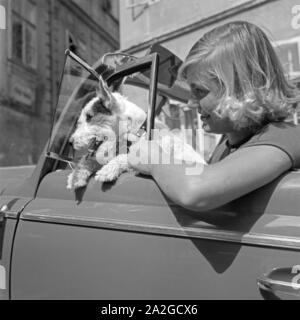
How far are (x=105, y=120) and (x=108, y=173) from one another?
0.60 meters

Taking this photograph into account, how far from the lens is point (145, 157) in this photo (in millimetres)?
1475

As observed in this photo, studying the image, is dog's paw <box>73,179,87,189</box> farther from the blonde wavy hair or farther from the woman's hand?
the blonde wavy hair

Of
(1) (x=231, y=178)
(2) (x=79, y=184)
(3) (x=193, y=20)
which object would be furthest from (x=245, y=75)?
(3) (x=193, y=20)

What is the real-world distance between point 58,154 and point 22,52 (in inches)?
601

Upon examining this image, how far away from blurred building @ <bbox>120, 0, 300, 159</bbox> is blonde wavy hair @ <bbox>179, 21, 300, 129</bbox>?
3560 millimetres

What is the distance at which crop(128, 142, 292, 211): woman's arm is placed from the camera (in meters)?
1.20

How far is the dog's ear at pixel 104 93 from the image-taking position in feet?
6.66

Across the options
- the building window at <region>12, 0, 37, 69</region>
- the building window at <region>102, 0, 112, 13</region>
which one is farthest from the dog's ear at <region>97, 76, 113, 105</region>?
the building window at <region>102, 0, 112, 13</region>

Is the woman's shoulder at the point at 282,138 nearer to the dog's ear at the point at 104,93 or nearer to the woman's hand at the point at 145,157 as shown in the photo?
the woman's hand at the point at 145,157

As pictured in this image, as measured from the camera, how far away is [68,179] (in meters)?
1.76

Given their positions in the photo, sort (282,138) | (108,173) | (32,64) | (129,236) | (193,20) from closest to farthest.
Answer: (282,138), (129,236), (108,173), (193,20), (32,64)

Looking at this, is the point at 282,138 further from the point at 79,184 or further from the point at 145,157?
the point at 79,184

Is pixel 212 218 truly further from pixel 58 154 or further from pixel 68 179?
pixel 58 154

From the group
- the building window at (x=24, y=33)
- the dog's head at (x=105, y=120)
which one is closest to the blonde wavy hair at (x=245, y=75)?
the dog's head at (x=105, y=120)
